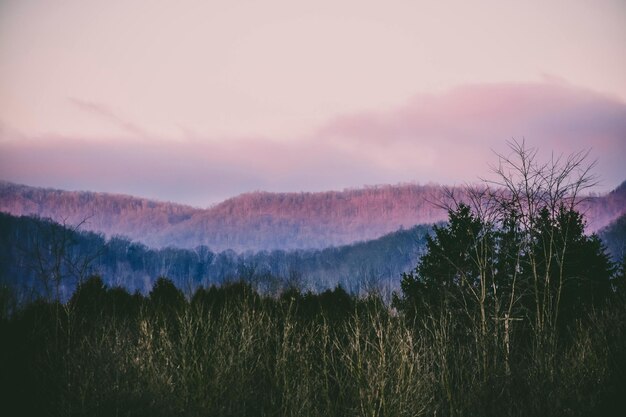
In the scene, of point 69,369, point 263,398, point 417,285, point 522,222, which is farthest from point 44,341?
point 522,222

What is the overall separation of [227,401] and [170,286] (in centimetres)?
1528

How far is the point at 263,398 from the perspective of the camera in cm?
2100

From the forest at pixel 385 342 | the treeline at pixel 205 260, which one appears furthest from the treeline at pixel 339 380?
the treeline at pixel 205 260

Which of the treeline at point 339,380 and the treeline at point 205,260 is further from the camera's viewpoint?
the treeline at point 205,260

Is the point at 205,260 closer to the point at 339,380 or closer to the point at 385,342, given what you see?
the point at 339,380

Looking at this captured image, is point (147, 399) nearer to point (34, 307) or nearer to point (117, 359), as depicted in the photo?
point (117, 359)

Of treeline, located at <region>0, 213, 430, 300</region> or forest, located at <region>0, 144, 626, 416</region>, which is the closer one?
forest, located at <region>0, 144, 626, 416</region>

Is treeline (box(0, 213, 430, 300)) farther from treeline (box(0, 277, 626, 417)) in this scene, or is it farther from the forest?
treeline (box(0, 277, 626, 417))

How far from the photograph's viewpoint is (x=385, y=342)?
14.8m

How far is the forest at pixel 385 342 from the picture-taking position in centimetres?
1513

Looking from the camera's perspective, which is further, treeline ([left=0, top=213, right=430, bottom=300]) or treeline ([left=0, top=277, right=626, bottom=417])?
treeline ([left=0, top=213, right=430, bottom=300])

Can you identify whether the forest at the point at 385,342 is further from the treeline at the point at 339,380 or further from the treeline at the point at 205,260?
the treeline at the point at 205,260

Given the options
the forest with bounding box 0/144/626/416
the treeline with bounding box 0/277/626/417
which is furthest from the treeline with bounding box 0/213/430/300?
the treeline with bounding box 0/277/626/417

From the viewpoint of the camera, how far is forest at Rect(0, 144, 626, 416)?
15.1 meters
